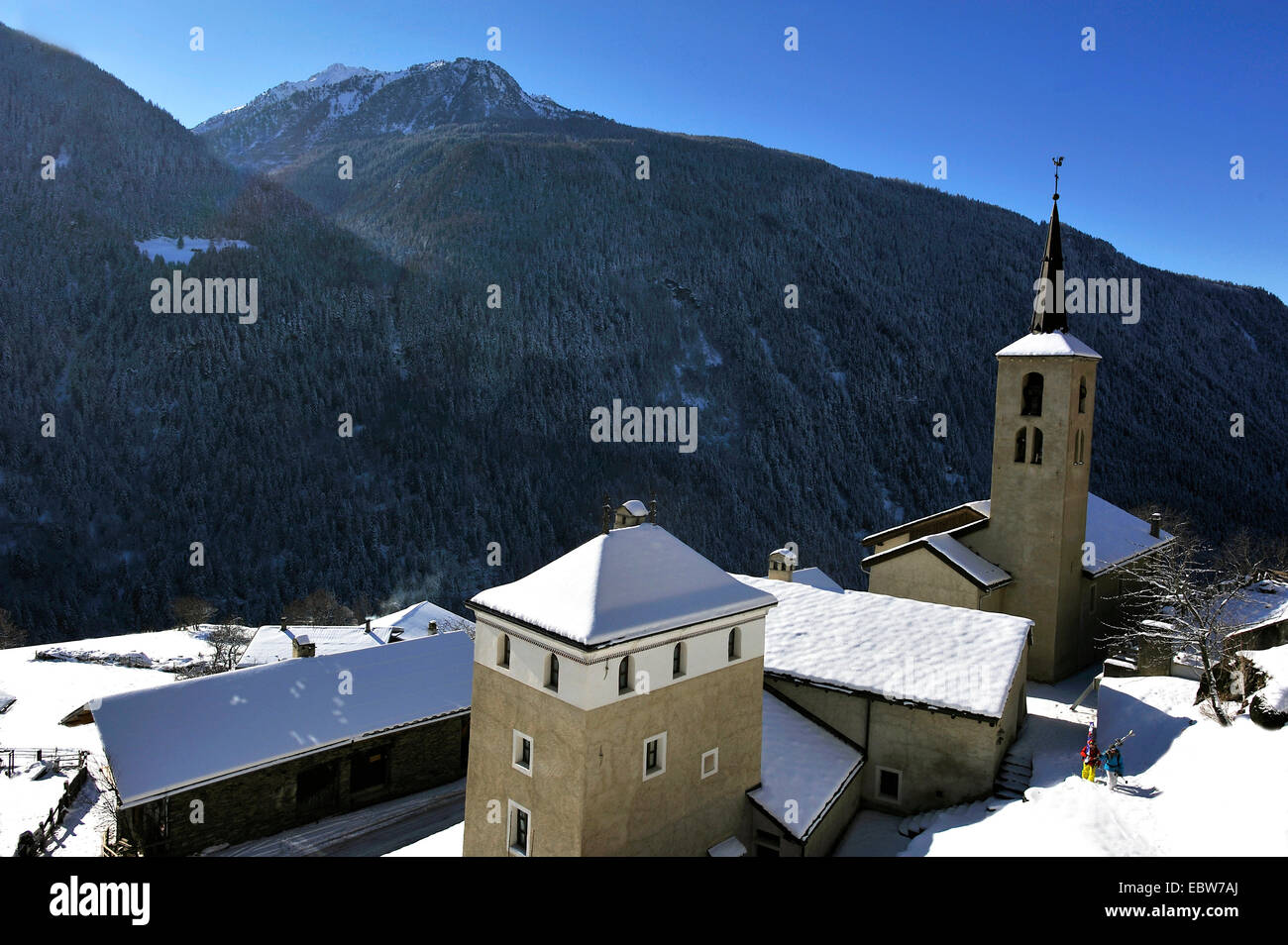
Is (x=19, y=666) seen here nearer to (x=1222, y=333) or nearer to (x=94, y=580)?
(x=94, y=580)

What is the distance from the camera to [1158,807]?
16375 millimetres

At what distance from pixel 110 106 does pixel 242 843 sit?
7673 inches

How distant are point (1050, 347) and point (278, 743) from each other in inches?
1254

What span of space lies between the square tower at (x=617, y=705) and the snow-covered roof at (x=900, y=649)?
4.46m

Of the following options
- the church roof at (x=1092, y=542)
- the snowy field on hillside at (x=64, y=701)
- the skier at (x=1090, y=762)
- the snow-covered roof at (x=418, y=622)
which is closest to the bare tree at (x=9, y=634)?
the snowy field on hillside at (x=64, y=701)

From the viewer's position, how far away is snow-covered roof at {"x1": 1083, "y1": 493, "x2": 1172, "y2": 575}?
3411cm

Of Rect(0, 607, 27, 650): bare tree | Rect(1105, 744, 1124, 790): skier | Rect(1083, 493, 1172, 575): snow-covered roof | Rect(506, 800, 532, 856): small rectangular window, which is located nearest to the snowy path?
Rect(506, 800, 532, 856): small rectangular window

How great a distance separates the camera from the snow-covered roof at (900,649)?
2125cm

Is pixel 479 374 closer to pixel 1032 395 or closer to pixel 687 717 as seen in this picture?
pixel 1032 395

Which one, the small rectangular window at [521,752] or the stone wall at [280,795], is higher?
the small rectangular window at [521,752]

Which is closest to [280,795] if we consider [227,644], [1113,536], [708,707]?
[708,707]

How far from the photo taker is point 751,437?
476 ft

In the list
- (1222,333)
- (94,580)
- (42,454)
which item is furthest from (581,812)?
(1222,333)

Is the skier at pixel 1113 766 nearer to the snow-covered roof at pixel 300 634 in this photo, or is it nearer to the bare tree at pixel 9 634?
the snow-covered roof at pixel 300 634
